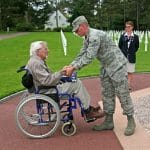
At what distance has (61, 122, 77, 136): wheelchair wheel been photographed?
28.0 feet

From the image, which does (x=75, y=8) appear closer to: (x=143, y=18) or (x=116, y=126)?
(x=143, y=18)

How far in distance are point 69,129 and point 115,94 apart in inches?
36.9

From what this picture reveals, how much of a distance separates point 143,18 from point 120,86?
77.7 m

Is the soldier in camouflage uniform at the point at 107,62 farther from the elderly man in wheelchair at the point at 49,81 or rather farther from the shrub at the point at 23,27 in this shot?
the shrub at the point at 23,27

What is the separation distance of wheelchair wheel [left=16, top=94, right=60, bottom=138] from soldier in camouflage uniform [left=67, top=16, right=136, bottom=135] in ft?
2.20

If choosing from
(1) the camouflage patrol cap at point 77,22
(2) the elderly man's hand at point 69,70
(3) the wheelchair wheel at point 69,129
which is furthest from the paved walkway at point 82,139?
(1) the camouflage patrol cap at point 77,22

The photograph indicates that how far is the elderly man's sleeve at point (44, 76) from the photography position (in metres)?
8.32

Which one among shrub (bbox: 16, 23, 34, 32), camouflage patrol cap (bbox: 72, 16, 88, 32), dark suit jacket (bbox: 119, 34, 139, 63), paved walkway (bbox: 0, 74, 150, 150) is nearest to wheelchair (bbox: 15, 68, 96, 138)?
paved walkway (bbox: 0, 74, 150, 150)

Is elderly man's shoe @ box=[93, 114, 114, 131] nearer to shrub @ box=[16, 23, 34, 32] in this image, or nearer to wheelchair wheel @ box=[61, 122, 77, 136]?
wheelchair wheel @ box=[61, 122, 77, 136]

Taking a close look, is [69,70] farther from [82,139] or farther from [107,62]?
[82,139]

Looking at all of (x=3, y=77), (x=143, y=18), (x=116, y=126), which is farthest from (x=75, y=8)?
(x=116, y=126)

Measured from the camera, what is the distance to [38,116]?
863cm

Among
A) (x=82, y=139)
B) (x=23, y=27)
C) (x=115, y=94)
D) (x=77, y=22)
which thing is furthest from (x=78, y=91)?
(x=23, y=27)

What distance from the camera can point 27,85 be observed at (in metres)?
8.55
